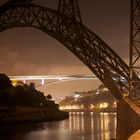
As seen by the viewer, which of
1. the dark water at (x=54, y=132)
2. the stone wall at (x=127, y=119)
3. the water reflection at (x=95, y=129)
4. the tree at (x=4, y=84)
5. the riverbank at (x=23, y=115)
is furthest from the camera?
the tree at (x=4, y=84)

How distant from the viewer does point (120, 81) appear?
89.6ft

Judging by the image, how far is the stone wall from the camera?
801 inches

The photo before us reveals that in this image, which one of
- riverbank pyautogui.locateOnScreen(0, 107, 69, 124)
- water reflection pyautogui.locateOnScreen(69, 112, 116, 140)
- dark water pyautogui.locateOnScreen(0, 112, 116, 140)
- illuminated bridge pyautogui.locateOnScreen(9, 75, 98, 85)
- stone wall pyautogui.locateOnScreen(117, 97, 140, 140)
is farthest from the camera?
illuminated bridge pyautogui.locateOnScreen(9, 75, 98, 85)

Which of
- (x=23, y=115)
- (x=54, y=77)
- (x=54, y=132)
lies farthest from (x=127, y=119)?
(x=54, y=77)

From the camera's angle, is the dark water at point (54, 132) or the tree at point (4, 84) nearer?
the dark water at point (54, 132)

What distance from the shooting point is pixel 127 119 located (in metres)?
21.3

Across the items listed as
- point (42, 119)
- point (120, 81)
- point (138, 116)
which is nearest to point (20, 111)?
point (42, 119)

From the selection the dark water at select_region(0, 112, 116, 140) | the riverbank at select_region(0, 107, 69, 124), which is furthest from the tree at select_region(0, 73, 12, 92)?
the dark water at select_region(0, 112, 116, 140)

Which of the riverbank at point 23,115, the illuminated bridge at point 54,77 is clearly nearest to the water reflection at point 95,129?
the riverbank at point 23,115

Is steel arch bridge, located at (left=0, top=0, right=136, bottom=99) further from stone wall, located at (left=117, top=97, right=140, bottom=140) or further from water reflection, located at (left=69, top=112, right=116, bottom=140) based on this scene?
water reflection, located at (left=69, top=112, right=116, bottom=140)

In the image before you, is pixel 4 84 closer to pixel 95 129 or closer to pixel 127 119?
pixel 95 129

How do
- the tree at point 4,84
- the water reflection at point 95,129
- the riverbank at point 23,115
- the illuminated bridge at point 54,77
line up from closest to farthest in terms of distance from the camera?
the water reflection at point 95,129, the riverbank at point 23,115, the tree at point 4,84, the illuminated bridge at point 54,77

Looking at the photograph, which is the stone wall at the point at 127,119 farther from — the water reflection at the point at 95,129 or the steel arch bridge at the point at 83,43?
the water reflection at the point at 95,129

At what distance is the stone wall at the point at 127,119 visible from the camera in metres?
20.3
